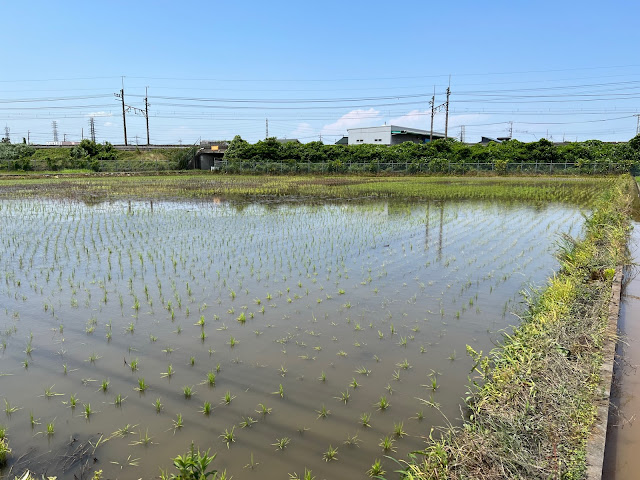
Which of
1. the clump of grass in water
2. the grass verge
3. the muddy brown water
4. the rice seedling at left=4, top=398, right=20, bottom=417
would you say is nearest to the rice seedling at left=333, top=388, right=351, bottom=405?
the clump of grass in water

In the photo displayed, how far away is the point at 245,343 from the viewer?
171 inches

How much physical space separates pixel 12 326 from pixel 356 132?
57887 millimetres

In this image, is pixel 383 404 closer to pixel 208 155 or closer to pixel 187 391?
pixel 187 391

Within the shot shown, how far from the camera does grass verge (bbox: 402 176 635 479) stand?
7.54 feet

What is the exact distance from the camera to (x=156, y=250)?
8.42 meters

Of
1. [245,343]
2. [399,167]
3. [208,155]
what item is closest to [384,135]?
[399,167]

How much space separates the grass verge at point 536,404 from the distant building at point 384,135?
5202 centimetres

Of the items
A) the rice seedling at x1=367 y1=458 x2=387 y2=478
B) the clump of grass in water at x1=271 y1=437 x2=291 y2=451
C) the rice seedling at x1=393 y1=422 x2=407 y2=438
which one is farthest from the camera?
the rice seedling at x1=393 y1=422 x2=407 y2=438

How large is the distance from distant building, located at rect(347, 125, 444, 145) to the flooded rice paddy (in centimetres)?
4862

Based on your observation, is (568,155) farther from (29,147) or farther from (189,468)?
(29,147)

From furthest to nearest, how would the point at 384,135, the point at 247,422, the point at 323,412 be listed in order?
1. the point at 384,135
2. the point at 323,412
3. the point at 247,422

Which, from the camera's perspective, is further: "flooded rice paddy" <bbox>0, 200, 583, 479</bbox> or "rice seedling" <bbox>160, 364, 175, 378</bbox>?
"rice seedling" <bbox>160, 364, 175, 378</bbox>

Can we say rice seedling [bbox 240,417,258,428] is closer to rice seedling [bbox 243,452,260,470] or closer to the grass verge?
rice seedling [bbox 243,452,260,470]

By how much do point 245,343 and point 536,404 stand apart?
264cm
